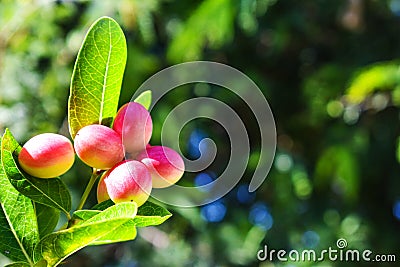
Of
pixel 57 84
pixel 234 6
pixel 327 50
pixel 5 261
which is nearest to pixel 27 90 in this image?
pixel 57 84

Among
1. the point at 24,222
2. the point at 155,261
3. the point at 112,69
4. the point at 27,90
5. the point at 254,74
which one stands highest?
the point at 254,74

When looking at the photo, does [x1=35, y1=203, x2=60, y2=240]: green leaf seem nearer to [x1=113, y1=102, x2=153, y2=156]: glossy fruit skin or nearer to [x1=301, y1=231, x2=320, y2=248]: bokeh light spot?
[x1=113, y1=102, x2=153, y2=156]: glossy fruit skin

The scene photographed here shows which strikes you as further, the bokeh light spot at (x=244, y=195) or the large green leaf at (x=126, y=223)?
the bokeh light spot at (x=244, y=195)

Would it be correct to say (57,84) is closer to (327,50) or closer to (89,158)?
(327,50)

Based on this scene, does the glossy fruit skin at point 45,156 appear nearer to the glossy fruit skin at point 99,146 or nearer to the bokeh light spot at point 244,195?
the glossy fruit skin at point 99,146
